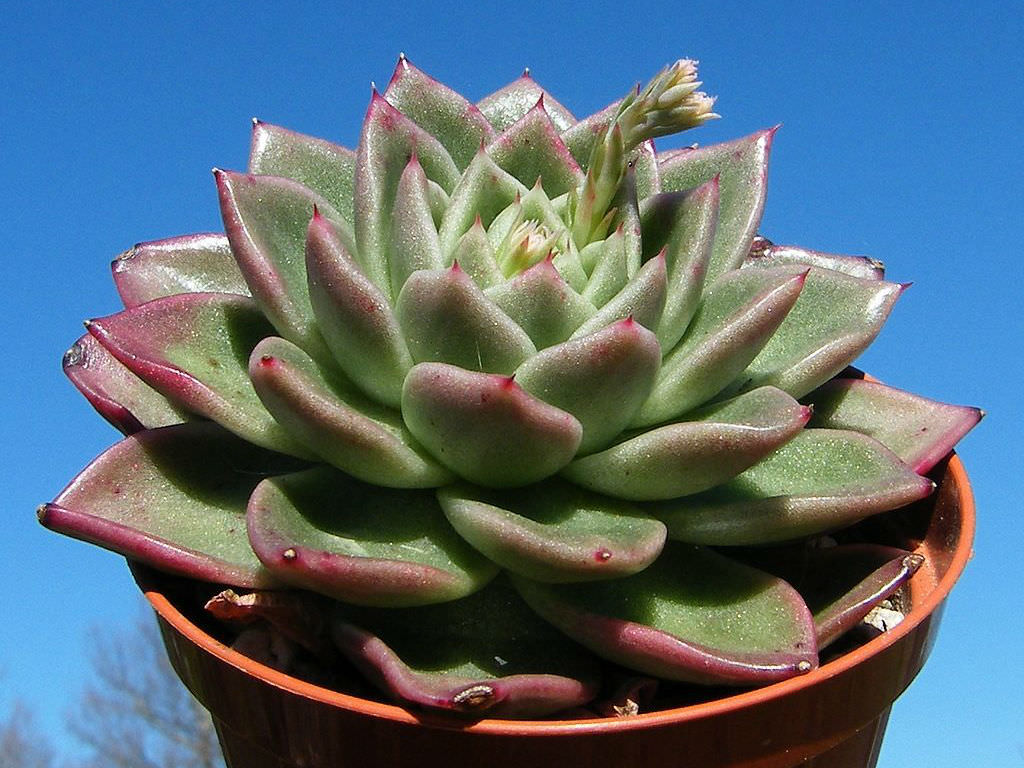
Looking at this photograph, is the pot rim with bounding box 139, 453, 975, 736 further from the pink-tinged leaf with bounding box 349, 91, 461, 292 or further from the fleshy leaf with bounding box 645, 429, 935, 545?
the pink-tinged leaf with bounding box 349, 91, 461, 292

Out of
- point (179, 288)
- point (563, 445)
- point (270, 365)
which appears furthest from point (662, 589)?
point (179, 288)

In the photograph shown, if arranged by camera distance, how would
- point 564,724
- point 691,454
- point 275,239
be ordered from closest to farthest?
point 564,724 < point 691,454 < point 275,239

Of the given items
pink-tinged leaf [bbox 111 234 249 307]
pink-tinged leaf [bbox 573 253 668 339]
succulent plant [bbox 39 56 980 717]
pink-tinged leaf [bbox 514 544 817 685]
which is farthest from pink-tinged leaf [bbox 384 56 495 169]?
pink-tinged leaf [bbox 514 544 817 685]

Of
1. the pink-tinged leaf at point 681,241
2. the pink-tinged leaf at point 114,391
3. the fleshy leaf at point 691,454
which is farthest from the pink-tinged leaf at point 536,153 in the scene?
the pink-tinged leaf at point 114,391

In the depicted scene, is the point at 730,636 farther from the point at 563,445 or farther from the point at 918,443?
the point at 918,443

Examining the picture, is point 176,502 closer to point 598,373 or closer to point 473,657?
point 473,657

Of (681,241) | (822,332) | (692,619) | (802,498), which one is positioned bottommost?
(692,619)

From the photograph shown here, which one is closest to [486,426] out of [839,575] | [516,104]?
[839,575]
